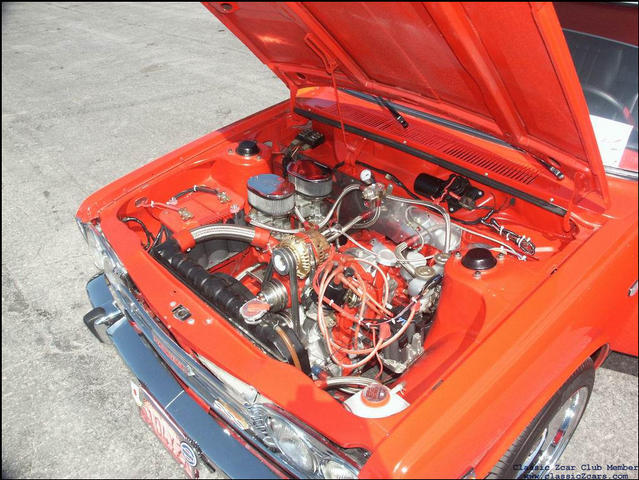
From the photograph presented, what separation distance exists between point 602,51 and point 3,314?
382cm

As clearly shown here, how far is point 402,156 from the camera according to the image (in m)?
2.53

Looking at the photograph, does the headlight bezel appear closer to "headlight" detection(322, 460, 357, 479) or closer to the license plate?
"headlight" detection(322, 460, 357, 479)

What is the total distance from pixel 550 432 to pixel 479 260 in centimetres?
88

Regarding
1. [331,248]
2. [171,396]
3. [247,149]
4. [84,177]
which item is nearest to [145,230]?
[247,149]

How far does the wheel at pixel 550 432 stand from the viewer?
174 cm

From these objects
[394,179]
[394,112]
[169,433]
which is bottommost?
[169,433]

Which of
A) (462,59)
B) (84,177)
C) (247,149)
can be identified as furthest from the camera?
(84,177)

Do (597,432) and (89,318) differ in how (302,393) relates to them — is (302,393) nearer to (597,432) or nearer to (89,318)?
(89,318)

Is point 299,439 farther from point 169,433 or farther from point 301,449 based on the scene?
point 169,433

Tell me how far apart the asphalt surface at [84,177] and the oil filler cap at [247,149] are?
54.5 inches

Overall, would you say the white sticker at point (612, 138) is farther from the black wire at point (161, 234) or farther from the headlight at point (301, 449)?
the black wire at point (161, 234)

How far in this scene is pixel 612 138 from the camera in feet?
6.95

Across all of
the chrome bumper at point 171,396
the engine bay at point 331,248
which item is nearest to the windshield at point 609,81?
the engine bay at point 331,248

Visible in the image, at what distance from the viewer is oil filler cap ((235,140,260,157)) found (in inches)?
104
